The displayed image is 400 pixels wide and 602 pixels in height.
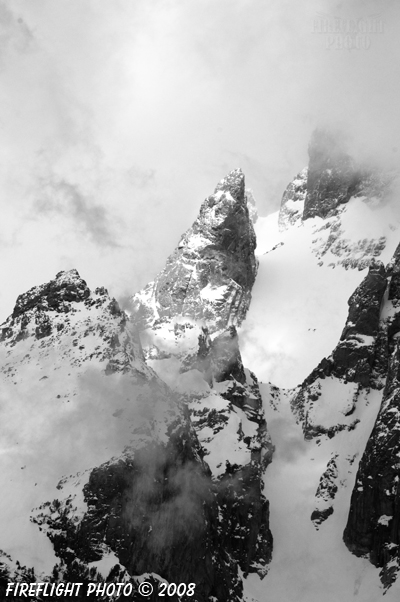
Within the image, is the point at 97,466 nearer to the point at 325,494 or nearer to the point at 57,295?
the point at 57,295

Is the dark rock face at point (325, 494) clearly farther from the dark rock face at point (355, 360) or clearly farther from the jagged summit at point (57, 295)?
the jagged summit at point (57, 295)

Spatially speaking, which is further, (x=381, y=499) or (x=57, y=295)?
(x=57, y=295)

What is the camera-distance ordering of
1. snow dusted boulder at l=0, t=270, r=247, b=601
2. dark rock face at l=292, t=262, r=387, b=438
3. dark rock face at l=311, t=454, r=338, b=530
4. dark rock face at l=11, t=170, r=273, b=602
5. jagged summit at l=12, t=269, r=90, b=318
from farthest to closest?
dark rock face at l=292, t=262, r=387, b=438 < dark rock face at l=311, t=454, r=338, b=530 < jagged summit at l=12, t=269, r=90, b=318 < dark rock face at l=11, t=170, r=273, b=602 < snow dusted boulder at l=0, t=270, r=247, b=601

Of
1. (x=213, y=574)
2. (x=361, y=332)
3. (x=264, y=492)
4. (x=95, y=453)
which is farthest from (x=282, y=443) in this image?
(x=95, y=453)

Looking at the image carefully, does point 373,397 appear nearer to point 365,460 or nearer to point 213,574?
point 365,460

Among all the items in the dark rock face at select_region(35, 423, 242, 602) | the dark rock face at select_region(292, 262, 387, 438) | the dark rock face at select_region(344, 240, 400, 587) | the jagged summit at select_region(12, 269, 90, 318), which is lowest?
the dark rock face at select_region(35, 423, 242, 602)

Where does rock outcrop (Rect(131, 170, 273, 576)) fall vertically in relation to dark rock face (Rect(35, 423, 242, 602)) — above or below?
above

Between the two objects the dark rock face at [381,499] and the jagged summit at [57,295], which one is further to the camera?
the jagged summit at [57,295]

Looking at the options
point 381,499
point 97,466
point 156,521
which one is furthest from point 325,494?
point 97,466

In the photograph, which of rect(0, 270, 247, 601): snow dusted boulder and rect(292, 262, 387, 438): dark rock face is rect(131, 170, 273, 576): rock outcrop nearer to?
rect(0, 270, 247, 601): snow dusted boulder

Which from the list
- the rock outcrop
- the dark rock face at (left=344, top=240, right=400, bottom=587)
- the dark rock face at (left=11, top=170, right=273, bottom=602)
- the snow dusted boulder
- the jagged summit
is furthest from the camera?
the jagged summit

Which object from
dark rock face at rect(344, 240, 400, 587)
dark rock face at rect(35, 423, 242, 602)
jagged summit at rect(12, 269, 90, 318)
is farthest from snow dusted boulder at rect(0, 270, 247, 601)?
dark rock face at rect(344, 240, 400, 587)

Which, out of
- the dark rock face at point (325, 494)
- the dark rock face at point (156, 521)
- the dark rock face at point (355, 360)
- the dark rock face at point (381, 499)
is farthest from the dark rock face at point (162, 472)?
the dark rock face at point (381, 499)
